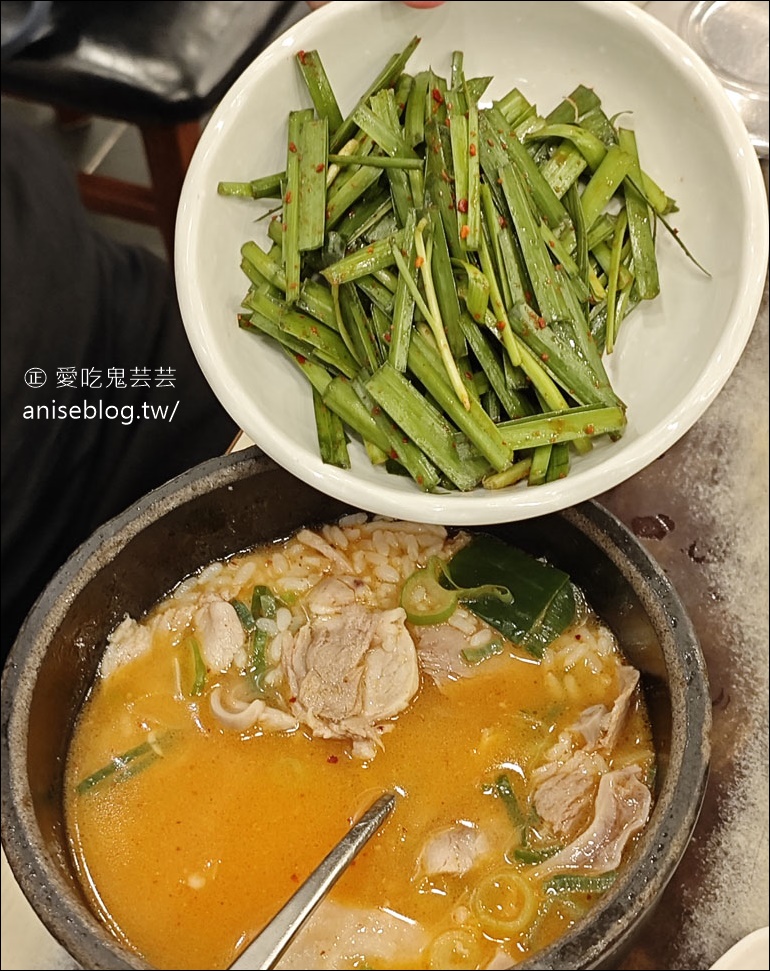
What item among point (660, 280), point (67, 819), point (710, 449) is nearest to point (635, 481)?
point (710, 449)

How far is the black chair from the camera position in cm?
260

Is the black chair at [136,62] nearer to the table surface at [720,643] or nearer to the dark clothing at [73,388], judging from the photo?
the dark clothing at [73,388]

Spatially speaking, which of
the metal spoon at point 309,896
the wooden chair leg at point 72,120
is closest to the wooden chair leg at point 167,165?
the wooden chair leg at point 72,120

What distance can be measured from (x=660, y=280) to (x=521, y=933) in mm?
1016

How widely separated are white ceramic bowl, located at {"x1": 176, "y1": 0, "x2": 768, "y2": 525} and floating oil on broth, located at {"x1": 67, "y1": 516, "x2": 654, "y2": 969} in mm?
279

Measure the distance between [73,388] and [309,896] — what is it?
127 centimetres

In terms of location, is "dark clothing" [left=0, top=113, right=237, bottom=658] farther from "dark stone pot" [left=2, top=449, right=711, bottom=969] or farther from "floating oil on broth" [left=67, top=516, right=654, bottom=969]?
"floating oil on broth" [left=67, top=516, right=654, bottom=969]

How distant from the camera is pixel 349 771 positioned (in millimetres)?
1425

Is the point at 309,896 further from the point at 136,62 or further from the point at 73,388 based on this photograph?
the point at 136,62

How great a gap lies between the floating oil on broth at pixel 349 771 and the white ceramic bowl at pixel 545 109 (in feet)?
0.91

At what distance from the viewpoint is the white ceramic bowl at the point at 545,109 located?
53.3 inches

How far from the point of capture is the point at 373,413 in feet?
4.70

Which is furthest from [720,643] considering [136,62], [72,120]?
[72,120]

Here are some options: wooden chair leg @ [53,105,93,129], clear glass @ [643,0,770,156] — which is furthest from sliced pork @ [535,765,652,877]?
wooden chair leg @ [53,105,93,129]
